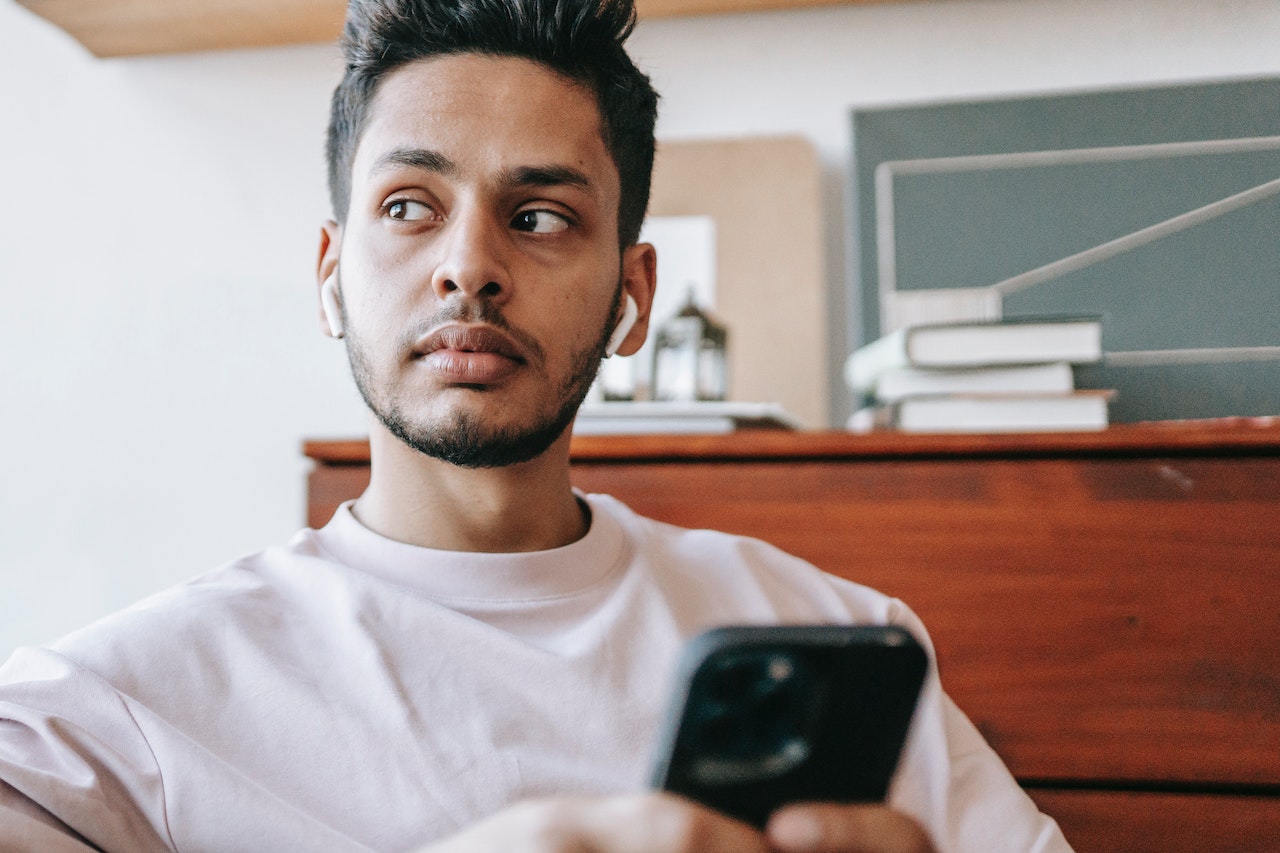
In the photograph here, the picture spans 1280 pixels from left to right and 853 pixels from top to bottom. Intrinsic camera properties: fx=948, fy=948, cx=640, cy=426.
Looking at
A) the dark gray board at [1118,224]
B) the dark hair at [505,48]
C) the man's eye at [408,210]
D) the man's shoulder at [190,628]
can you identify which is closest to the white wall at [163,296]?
the dark gray board at [1118,224]

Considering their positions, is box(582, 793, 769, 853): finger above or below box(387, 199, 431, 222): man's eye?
below

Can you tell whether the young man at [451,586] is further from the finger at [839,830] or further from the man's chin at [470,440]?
the finger at [839,830]

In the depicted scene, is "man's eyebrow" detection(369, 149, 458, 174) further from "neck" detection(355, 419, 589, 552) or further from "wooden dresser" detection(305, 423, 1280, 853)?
"wooden dresser" detection(305, 423, 1280, 853)

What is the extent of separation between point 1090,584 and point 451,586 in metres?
0.64

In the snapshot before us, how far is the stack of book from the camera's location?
1056 mm

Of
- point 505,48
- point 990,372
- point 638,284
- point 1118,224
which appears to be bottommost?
point 990,372

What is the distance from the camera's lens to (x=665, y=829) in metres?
0.36

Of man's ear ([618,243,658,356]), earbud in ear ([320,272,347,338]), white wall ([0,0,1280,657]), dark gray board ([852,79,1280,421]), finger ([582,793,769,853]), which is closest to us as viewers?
finger ([582,793,769,853])

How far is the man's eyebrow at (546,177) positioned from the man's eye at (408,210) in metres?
0.08

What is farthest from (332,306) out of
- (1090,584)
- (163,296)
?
(163,296)

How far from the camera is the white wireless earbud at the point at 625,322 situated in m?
0.99

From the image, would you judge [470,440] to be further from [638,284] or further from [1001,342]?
[1001,342]

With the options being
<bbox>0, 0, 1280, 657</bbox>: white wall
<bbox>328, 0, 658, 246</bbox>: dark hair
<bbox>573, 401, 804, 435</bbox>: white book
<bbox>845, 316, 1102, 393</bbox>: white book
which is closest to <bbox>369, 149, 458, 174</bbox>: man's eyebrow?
<bbox>328, 0, 658, 246</bbox>: dark hair

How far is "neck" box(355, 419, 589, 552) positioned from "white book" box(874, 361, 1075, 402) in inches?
17.6
